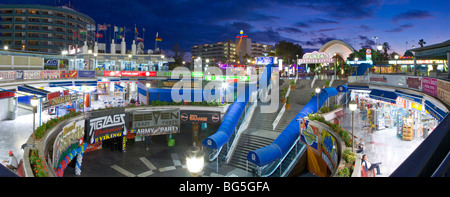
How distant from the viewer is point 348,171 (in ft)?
32.2

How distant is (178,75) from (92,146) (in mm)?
21578

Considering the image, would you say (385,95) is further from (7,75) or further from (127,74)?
(127,74)

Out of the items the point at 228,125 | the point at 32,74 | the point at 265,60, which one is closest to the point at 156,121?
the point at 228,125

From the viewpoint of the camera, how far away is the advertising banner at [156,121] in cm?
2397

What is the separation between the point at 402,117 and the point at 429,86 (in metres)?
3.81

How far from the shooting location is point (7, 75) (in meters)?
20.5

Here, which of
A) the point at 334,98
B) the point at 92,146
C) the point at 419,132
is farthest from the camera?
the point at 334,98

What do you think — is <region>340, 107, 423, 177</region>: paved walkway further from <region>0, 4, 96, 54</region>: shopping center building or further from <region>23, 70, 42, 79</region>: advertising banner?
<region>0, 4, 96, 54</region>: shopping center building

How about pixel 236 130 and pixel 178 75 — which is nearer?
pixel 236 130

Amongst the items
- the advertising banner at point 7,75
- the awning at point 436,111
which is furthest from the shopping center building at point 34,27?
the awning at point 436,111

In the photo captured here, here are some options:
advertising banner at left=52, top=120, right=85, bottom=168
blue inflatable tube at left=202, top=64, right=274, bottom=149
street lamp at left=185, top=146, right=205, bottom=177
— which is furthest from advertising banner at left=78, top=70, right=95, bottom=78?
street lamp at left=185, top=146, right=205, bottom=177

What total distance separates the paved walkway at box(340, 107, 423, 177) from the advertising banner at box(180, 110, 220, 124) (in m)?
10.5
